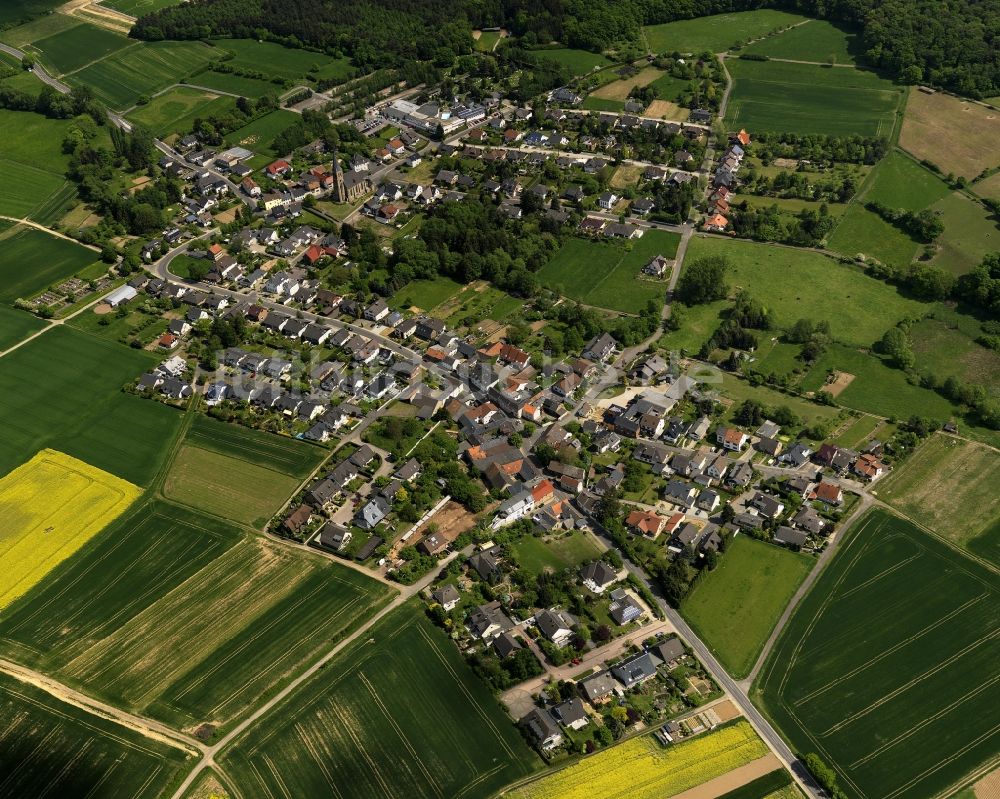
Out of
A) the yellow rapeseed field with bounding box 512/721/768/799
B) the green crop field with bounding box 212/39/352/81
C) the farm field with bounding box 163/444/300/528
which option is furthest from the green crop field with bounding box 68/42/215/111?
the yellow rapeseed field with bounding box 512/721/768/799

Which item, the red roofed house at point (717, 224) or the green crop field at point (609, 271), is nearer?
the green crop field at point (609, 271)

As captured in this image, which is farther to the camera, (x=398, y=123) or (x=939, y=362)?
(x=398, y=123)

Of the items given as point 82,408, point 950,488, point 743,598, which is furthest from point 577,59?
point 743,598

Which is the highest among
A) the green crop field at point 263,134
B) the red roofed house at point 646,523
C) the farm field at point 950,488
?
the green crop field at point 263,134

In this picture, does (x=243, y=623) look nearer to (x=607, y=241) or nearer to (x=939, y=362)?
(x=607, y=241)

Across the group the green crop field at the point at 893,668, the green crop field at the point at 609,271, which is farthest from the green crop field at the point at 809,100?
the green crop field at the point at 893,668

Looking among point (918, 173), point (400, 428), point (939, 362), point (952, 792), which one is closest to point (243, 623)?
point (400, 428)

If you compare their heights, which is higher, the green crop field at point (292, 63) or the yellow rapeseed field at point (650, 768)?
the green crop field at point (292, 63)

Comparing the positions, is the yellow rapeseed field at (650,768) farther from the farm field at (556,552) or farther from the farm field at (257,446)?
the farm field at (257,446)
